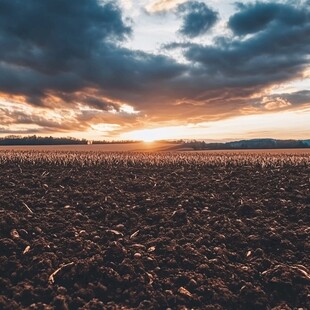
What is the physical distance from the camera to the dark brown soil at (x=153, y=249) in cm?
777

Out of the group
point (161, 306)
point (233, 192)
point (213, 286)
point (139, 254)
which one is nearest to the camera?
point (161, 306)

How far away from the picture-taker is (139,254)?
933cm

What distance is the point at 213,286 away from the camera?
809 centimetres

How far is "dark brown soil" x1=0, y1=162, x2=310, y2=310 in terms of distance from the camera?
25.5ft

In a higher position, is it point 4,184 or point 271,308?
point 4,184

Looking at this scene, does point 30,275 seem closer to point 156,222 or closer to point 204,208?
point 156,222

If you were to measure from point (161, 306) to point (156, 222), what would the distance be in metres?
4.94

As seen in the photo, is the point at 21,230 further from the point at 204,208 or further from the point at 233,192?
the point at 233,192

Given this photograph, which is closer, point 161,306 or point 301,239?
point 161,306

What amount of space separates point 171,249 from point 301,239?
3.94 m

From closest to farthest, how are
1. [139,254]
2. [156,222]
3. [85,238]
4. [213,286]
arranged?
[213,286], [139,254], [85,238], [156,222]

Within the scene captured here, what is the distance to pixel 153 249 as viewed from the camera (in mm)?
9844

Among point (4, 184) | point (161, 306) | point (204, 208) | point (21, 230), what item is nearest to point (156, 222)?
point (204, 208)

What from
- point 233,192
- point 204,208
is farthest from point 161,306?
point 233,192
